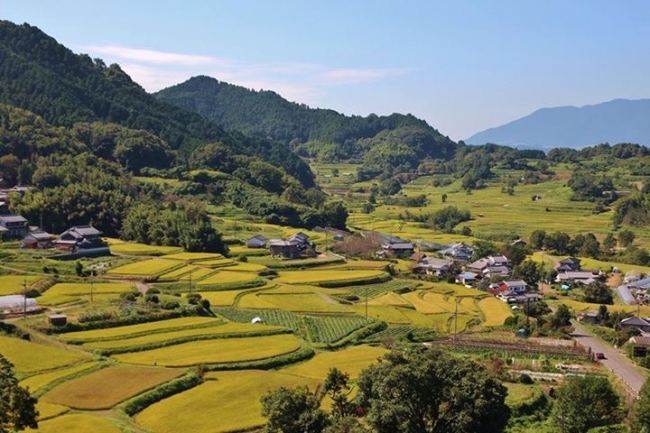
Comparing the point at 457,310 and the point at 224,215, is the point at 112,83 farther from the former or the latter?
the point at 457,310

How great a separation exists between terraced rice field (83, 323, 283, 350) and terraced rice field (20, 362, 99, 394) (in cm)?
284

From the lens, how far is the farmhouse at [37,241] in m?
56.3

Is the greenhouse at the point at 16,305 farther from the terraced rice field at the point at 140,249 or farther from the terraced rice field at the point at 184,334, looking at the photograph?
the terraced rice field at the point at 140,249

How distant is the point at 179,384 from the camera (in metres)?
27.9

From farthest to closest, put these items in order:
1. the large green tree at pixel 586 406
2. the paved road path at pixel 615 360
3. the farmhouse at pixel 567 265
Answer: the farmhouse at pixel 567 265
the paved road path at pixel 615 360
the large green tree at pixel 586 406

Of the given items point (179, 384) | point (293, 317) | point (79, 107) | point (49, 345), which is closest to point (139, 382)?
point (179, 384)

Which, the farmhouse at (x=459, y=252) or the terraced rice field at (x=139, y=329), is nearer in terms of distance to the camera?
the terraced rice field at (x=139, y=329)

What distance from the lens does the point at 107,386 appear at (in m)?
27.0

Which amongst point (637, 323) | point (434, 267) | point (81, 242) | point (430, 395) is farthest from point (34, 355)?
point (434, 267)

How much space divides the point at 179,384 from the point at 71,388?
393cm

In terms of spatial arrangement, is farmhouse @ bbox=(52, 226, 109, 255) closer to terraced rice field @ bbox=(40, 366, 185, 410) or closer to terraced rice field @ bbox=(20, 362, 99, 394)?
terraced rice field @ bbox=(20, 362, 99, 394)

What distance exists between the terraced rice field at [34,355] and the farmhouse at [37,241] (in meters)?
25.7

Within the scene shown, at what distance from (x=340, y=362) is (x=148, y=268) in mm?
22531

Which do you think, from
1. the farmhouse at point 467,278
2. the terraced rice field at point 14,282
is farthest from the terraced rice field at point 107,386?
the farmhouse at point 467,278
